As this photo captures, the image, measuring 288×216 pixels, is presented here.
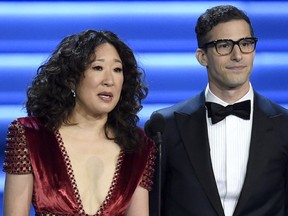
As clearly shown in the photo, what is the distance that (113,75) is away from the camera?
2.61 metres

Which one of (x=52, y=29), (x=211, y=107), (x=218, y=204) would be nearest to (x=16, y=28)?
(x=52, y=29)

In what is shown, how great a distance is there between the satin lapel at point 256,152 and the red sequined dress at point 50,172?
1.25ft

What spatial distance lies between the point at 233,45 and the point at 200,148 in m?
0.40

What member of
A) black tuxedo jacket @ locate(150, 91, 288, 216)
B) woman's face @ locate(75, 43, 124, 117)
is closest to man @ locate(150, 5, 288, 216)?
black tuxedo jacket @ locate(150, 91, 288, 216)

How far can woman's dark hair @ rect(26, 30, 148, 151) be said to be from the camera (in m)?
2.63

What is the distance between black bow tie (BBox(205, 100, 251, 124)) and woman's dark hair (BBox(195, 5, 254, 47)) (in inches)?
10.4

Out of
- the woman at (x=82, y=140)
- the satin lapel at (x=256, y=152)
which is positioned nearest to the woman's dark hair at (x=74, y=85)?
the woman at (x=82, y=140)

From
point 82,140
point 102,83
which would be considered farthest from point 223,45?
point 82,140

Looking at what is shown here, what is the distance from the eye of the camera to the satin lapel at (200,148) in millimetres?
2699

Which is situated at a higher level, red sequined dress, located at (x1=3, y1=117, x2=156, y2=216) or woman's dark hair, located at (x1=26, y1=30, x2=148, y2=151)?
woman's dark hair, located at (x1=26, y1=30, x2=148, y2=151)

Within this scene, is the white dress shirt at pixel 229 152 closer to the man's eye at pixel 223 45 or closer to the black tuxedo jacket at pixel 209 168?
the black tuxedo jacket at pixel 209 168

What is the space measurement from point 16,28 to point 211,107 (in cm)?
101

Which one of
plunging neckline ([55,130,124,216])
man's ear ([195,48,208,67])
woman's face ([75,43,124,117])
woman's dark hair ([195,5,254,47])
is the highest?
woman's dark hair ([195,5,254,47])

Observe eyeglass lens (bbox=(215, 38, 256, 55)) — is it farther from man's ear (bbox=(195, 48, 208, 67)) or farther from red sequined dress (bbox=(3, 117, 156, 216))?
red sequined dress (bbox=(3, 117, 156, 216))
